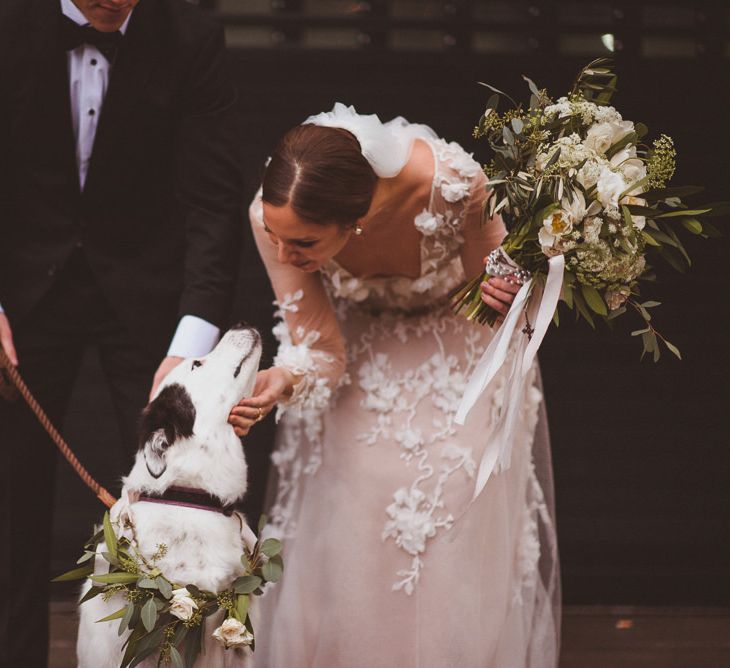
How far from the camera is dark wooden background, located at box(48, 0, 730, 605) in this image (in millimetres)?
5160

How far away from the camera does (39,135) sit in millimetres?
3412

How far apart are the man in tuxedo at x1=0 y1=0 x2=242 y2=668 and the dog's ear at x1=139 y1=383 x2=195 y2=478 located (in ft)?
1.26

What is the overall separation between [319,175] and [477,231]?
0.62 metres

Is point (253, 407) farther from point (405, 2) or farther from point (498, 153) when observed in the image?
point (405, 2)

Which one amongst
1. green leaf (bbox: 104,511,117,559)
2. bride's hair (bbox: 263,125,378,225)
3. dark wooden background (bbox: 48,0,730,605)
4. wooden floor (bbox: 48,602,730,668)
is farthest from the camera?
dark wooden background (bbox: 48,0,730,605)

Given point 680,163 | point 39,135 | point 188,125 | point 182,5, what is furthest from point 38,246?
point 680,163

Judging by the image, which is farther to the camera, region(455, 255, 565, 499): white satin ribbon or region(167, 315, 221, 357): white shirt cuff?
region(167, 315, 221, 357): white shirt cuff

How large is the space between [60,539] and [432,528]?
2.46 meters

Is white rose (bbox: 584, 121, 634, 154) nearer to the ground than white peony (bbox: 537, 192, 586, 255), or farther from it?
farther from it

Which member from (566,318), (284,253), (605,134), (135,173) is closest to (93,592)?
(284,253)

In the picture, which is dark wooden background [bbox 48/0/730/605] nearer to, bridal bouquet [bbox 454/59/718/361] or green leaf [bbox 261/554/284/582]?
bridal bouquet [bbox 454/59/718/361]

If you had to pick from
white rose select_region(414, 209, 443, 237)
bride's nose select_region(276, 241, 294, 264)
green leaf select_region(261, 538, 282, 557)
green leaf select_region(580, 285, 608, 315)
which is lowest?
green leaf select_region(261, 538, 282, 557)

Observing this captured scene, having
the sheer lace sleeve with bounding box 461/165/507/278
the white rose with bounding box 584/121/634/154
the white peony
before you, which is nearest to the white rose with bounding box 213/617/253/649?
the white peony

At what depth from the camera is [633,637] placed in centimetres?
486
